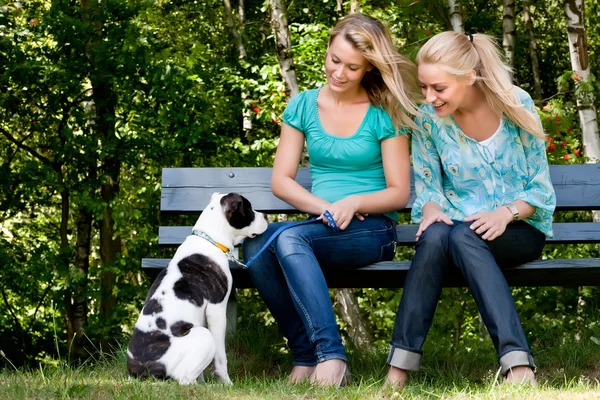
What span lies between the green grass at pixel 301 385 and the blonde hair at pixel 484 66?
4.29 ft

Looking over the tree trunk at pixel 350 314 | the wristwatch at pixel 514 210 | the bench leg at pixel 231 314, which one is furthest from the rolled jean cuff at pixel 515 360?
the tree trunk at pixel 350 314

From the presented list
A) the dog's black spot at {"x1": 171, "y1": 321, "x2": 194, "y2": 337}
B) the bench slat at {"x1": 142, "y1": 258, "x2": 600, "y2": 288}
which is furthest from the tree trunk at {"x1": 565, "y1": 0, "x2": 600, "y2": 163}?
the dog's black spot at {"x1": 171, "y1": 321, "x2": 194, "y2": 337}

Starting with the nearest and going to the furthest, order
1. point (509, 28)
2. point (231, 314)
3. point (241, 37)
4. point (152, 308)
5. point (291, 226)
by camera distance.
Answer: point (152, 308)
point (291, 226)
point (231, 314)
point (509, 28)
point (241, 37)

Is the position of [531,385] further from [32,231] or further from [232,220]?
[32,231]

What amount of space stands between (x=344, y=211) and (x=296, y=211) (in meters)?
0.94

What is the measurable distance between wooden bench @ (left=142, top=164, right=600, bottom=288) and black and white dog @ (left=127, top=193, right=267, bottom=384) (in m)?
0.25

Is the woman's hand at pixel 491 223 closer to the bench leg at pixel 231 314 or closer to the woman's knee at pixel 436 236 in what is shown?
the woman's knee at pixel 436 236

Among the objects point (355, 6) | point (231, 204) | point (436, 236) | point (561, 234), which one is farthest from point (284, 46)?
point (436, 236)

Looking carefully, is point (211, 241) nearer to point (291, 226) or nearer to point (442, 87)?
point (291, 226)

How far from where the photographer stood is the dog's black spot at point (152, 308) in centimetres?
432

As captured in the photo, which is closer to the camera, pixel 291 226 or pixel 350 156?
pixel 291 226

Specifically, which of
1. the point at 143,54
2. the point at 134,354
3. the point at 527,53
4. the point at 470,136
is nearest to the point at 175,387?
the point at 134,354

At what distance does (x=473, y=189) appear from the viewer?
4535 millimetres

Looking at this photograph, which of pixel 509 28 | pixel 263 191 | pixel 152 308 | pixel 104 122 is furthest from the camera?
pixel 509 28
